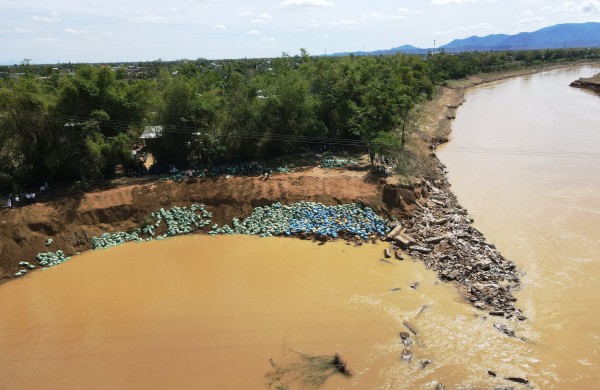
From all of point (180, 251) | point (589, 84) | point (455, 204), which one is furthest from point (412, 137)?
point (589, 84)

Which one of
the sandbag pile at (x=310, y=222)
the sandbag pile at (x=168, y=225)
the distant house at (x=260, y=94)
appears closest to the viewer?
the sandbag pile at (x=310, y=222)

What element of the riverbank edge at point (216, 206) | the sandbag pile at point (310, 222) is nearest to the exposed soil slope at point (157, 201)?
the riverbank edge at point (216, 206)

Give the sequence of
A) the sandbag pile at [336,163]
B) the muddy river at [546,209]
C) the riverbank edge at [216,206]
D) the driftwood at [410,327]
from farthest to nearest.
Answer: the sandbag pile at [336,163] < the riverbank edge at [216,206] < the driftwood at [410,327] < the muddy river at [546,209]

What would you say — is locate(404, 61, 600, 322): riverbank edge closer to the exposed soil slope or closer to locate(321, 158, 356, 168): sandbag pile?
the exposed soil slope

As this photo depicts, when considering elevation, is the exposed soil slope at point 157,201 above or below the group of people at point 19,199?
below

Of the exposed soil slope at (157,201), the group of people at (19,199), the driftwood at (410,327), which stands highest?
the group of people at (19,199)

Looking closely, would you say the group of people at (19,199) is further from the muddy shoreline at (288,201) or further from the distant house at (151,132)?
the distant house at (151,132)

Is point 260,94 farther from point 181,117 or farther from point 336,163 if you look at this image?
point 336,163

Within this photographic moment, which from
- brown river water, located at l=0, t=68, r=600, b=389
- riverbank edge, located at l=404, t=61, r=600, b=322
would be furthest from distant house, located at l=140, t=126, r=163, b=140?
riverbank edge, located at l=404, t=61, r=600, b=322
